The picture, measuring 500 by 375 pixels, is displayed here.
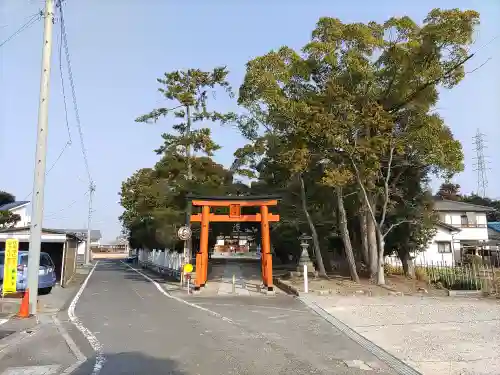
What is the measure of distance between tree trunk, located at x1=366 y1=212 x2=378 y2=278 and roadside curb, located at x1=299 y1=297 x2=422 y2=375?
7300 mm

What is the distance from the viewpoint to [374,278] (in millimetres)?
19578

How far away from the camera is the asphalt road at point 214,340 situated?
6805 mm

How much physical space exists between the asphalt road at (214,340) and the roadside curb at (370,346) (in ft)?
0.55

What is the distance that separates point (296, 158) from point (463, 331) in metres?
9.65

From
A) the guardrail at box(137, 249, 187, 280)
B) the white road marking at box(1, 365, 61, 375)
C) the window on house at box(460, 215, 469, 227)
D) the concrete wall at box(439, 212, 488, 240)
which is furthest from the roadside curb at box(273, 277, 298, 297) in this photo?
the window on house at box(460, 215, 469, 227)

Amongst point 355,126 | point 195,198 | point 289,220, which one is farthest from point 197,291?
point 355,126

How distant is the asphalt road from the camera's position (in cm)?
680

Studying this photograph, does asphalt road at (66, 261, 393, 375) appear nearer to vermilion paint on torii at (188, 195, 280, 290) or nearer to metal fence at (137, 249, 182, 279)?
vermilion paint on torii at (188, 195, 280, 290)

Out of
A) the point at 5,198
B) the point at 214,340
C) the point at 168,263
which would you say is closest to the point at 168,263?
the point at 168,263

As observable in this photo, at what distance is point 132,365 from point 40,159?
757 centimetres

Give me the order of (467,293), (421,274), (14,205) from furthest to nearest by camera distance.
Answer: (14,205) < (421,274) < (467,293)

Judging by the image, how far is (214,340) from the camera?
873 cm

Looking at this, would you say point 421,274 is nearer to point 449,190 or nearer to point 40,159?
point 40,159

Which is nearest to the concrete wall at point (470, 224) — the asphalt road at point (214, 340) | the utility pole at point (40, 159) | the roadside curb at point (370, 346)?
the asphalt road at point (214, 340)
